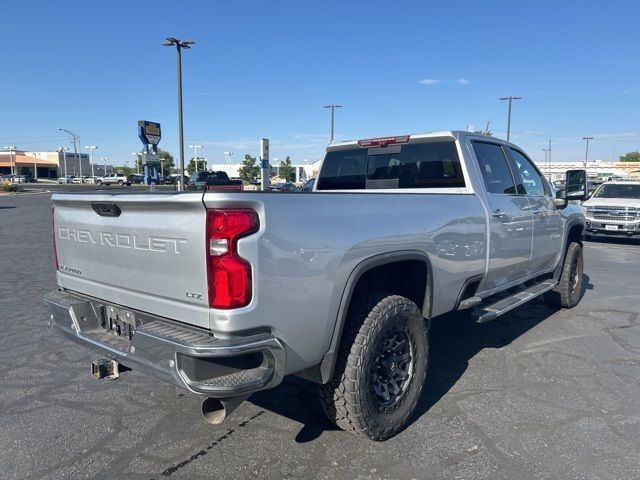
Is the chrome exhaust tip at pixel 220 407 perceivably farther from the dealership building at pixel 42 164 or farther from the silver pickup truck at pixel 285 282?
the dealership building at pixel 42 164

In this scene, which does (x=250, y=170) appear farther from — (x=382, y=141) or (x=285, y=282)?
(x=285, y=282)

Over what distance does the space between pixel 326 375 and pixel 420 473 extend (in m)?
0.78

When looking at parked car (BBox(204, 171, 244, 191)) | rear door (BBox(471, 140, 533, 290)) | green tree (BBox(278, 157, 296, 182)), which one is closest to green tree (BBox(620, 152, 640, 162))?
green tree (BBox(278, 157, 296, 182))

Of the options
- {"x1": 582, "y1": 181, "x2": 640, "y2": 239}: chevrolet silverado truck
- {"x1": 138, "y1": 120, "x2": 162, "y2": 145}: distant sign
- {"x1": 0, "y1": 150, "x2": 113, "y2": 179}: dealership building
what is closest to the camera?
{"x1": 582, "y1": 181, "x2": 640, "y2": 239}: chevrolet silverado truck

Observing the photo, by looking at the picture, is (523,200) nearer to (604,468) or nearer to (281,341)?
(604,468)

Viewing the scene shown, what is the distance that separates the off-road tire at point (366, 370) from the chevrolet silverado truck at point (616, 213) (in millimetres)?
12822

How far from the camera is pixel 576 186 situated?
18.8 feet

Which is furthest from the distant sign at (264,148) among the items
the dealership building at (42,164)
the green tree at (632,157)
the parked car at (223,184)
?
the green tree at (632,157)

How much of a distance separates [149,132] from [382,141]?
2297 cm

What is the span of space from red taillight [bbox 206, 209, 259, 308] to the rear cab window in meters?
2.56

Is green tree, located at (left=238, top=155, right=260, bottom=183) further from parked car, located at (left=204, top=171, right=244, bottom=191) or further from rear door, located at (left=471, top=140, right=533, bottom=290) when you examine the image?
rear door, located at (left=471, top=140, right=533, bottom=290)

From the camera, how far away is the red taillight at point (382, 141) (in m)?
4.84

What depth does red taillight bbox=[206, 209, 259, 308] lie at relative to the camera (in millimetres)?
2424

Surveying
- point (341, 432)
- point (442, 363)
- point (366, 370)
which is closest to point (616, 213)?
point (442, 363)
